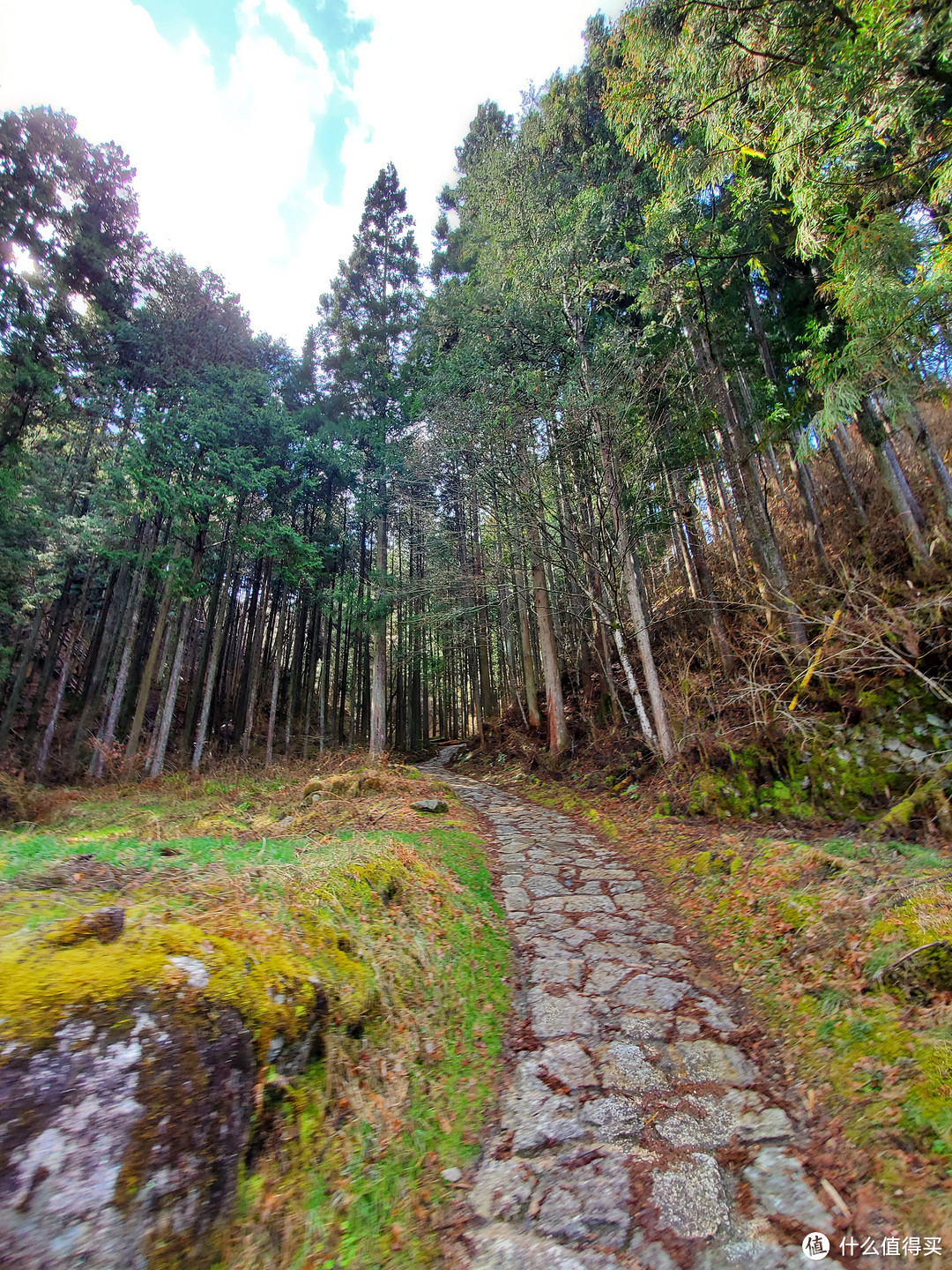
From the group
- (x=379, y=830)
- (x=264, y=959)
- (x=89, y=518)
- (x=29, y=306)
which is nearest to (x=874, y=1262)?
(x=264, y=959)

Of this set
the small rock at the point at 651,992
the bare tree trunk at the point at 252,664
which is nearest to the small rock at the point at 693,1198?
the small rock at the point at 651,992

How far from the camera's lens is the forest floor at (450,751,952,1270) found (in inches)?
76.2

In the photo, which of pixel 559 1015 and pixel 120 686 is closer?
pixel 559 1015

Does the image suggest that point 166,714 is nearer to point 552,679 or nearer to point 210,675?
point 210,675

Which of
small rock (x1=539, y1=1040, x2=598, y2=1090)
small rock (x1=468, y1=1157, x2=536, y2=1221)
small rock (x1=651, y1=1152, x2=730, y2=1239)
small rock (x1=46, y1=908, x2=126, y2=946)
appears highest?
small rock (x1=46, y1=908, x2=126, y2=946)

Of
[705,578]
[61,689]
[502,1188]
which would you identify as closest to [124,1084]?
[502,1188]

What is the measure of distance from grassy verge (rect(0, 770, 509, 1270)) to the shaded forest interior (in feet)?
13.7

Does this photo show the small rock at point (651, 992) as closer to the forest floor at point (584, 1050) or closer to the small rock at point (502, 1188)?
the forest floor at point (584, 1050)

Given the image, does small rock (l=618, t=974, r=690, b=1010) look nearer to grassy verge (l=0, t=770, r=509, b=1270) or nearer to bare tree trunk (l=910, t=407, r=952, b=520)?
grassy verge (l=0, t=770, r=509, b=1270)

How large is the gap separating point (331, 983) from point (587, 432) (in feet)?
29.5

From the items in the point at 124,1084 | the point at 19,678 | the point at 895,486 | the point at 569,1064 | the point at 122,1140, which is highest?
the point at 895,486

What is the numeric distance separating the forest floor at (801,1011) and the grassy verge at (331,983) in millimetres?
321

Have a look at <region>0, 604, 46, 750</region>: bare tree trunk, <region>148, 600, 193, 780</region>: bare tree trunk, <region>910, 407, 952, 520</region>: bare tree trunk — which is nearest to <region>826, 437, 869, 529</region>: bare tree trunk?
<region>910, 407, 952, 520</region>: bare tree trunk

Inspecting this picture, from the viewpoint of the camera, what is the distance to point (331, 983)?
264cm
